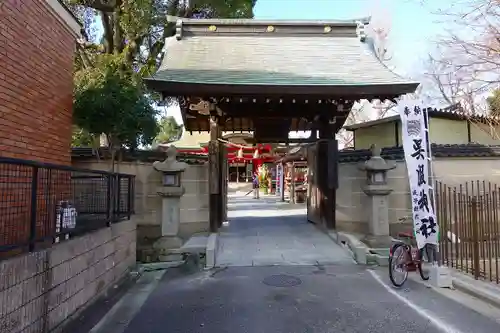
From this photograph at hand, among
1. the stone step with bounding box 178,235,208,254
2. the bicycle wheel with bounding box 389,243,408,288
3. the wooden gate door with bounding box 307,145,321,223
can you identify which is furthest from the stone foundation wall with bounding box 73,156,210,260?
the bicycle wheel with bounding box 389,243,408,288

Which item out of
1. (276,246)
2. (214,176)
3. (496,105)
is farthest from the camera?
(496,105)

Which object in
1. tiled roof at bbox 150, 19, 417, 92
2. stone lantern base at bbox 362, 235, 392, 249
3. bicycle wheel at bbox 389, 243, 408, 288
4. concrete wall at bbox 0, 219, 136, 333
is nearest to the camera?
concrete wall at bbox 0, 219, 136, 333

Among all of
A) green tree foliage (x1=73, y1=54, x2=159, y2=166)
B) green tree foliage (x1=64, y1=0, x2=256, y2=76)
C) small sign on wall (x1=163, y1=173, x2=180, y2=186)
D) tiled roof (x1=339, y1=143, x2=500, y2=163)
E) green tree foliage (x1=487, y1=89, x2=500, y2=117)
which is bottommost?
small sign on wall (x1=163, y1=173, x2=180, y2=186)

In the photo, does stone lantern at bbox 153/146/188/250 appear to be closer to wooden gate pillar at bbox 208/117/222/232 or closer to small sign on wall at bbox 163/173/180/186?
small sign on wall at bbox 163/173/180/186

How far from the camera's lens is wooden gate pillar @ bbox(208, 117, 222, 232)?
1034cm

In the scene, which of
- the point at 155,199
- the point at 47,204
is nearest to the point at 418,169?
the point at 47,204

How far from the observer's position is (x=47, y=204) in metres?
→ 4.68

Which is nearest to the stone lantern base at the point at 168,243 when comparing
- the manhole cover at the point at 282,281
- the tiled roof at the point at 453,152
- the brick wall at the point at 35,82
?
the manhole cover at the point at 282,281

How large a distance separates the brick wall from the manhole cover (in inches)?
193

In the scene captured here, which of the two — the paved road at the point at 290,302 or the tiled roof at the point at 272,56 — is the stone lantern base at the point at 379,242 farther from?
the tiled roof at the point at 272,56

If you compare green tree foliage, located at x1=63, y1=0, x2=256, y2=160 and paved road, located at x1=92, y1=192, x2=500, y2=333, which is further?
green tree foliage, located at x1=63, y1=0, x2=256, y2=160

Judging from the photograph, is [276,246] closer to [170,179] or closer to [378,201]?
[378,201]

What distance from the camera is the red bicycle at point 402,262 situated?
22.2 ft

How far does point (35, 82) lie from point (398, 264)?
24.4ft
